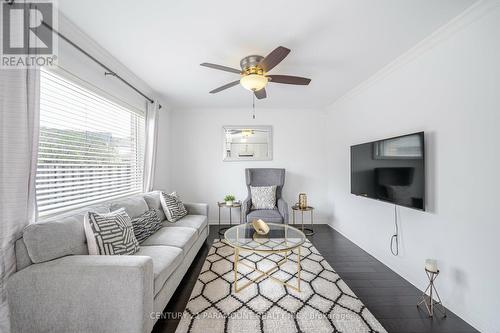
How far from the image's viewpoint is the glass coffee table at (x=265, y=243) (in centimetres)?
194

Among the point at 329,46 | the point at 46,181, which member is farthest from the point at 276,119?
the point at 46,181

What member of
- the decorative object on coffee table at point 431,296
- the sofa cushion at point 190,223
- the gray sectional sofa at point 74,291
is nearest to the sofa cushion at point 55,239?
the gray sectional sofa at point 74,291

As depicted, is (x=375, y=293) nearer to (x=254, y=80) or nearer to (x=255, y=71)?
(x=254, y=80)

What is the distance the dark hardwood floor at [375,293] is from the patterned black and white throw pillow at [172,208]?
2.04 feet

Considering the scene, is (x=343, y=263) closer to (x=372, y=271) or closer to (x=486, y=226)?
(x=372, y=271)

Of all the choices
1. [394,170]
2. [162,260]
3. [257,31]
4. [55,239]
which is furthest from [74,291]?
[394,170]

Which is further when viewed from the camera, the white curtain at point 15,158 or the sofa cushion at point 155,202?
the sofa cushion at point 155,202

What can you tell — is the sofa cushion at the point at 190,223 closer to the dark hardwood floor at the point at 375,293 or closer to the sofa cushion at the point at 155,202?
the sofa cushion at the point at 155,202

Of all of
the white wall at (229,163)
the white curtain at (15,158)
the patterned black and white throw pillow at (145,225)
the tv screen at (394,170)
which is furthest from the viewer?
the white wall at (229,163)

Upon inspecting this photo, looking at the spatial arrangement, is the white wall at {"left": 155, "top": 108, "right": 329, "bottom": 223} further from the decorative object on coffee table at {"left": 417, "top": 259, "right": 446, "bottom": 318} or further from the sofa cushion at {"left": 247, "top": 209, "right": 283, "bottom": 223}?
→ the decorative object on coffee table at {"left": 417, "top": 259, "right": 446, "bottom": 318}

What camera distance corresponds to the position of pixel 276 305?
1743 mm

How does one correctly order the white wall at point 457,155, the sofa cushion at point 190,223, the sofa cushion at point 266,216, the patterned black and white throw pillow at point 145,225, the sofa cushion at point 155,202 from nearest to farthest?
1. the white wall at point 457,155
2. the patterned black and white throw pillow at point 145,225
3. the sofa cushion at point 190,223
4. the sofa cushion at point 155,202
5. the sofa cushion at point 266,216

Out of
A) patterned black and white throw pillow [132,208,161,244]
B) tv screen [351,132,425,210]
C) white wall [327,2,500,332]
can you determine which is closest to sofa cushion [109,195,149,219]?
patterned black and white throw pillow [132,208,161,244]

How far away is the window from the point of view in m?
1.64
